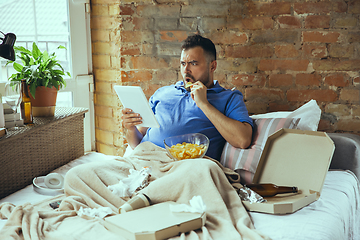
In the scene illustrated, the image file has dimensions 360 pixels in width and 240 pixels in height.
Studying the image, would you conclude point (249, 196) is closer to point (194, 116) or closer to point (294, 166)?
point (294, 166)

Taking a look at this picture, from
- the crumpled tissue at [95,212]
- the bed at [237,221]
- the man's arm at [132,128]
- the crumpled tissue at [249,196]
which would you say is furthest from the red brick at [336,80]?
the crumpled tissue at [95,212]

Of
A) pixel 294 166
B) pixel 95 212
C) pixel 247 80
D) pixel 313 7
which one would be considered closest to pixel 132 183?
pixel 95 212

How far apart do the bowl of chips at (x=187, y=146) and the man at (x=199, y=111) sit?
0.10 meters

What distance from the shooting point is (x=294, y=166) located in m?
1.44

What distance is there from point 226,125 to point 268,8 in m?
0.87

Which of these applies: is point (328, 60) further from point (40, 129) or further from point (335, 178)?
point (40, 129)

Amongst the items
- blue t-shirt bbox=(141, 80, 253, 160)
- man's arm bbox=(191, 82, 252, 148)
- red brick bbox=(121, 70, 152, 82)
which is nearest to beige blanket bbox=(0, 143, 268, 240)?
man's arm bbox=(191, 82, 252, 148)

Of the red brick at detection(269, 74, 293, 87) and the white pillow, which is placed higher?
the red brick at detection(269, 74, 293, 87)

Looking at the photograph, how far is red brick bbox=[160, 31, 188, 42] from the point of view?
229 centimetres

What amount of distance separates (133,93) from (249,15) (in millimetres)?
970

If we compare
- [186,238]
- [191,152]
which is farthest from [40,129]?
[186,238]

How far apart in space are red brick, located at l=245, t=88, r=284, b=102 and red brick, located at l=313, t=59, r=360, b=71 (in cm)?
26

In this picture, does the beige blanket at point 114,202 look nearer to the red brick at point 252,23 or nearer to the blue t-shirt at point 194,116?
the blue t-shirt at point 194,116

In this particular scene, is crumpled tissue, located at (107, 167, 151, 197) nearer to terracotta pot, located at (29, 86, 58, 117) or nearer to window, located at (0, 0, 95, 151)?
terracotta pot, located at (29, 86, 58, 117)
